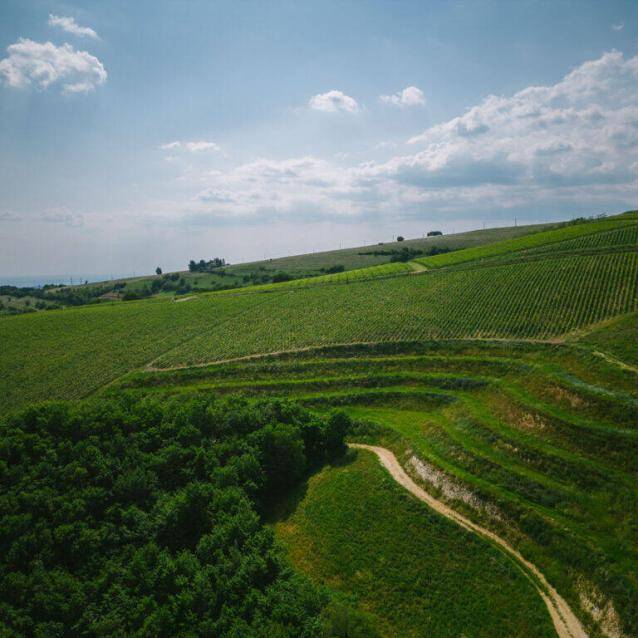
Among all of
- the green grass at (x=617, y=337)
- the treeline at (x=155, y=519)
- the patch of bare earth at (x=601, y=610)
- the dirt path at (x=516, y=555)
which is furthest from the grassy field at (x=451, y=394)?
the treeline at (x=155, y=519)

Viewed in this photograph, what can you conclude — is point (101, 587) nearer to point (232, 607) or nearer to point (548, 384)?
point (232, 607)

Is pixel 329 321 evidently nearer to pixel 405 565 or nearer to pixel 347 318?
pixel 347 318

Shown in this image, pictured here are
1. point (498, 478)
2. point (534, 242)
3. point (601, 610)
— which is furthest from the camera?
point (534, 242)

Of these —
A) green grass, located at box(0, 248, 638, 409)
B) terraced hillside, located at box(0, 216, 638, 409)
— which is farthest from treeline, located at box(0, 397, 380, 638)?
terraced hillside, located at box(0, 216, 638, 409)

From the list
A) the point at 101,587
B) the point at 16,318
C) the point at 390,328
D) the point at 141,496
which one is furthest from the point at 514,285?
the point at 16,318

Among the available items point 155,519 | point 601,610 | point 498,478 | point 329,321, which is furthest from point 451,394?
point 155,519

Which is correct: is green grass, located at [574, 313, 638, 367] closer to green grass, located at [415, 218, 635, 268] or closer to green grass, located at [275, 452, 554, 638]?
green grass, located at [275, 452, 554, 638]

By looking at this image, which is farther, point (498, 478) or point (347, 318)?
point (347, 318)
